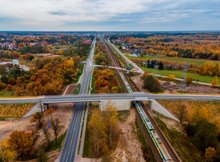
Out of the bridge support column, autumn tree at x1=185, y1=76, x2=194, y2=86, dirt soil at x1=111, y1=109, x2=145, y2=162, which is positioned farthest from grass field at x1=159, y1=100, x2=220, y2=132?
autumn tree at x1=185, y1=76, x2=194, y2=86

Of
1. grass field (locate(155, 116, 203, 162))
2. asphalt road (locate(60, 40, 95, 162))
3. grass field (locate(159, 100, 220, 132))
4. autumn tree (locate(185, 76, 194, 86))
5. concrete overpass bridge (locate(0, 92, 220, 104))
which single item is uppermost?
autumn tree (locate(185, 76, 194, 86))

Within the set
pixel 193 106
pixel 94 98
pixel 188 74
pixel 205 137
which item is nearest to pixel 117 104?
pixel 94 98

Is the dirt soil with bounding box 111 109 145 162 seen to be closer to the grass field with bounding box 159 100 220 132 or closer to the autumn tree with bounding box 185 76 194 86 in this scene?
the grass field with bounding box 159 100 220 132

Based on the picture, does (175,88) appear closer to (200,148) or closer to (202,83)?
(202,83)

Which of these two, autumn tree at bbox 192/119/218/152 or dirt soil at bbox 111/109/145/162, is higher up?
autumn tree at bbox 192/119/218/152

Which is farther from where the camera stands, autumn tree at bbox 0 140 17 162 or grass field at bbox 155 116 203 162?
grass field at bbox 155 116 203 162

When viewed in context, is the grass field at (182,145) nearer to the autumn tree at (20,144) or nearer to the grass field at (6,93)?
the autumn tree at (20,144)

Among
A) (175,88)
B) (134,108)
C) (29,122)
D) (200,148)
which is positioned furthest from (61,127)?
(175,88)
